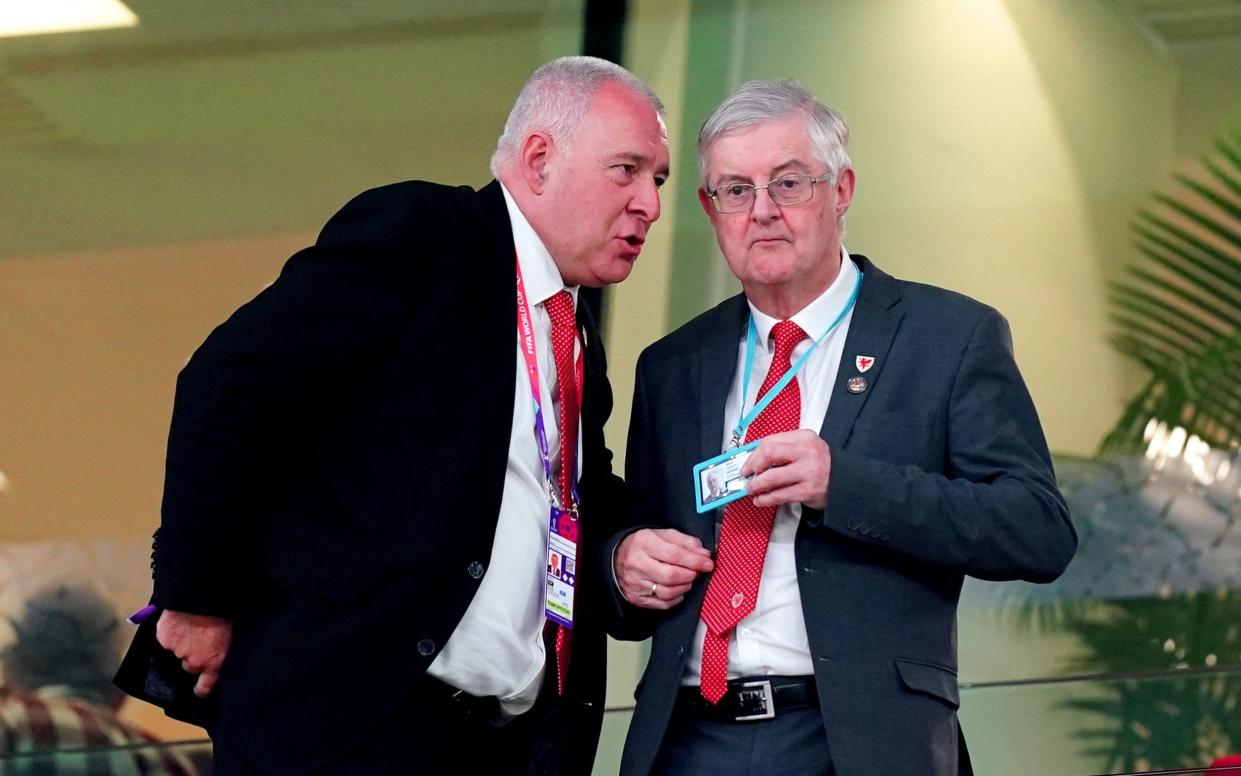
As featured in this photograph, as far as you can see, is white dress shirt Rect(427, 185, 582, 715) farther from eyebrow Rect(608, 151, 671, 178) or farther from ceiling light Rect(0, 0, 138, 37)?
ceiling light Rect(0, 0, 138, 37)

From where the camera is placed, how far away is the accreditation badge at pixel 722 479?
84.3 inches

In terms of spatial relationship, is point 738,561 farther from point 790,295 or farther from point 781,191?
point 781,191

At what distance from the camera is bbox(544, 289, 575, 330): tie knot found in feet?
8.13

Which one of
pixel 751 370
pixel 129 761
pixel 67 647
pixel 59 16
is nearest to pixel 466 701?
pixel 751 370

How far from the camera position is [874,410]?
2240 millimetres

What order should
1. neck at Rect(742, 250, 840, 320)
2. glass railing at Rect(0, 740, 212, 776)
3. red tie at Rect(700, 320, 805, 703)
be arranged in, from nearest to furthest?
red tie at Rect(700, 320, 805, 703)
neck at Rect(742, 250, 840, 320)
glass railing at Rect(0, 740, 212, 776)

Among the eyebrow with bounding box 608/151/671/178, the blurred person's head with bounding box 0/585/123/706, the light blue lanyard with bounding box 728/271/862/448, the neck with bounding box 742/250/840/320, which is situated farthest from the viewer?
the blurred person's head with bounding box 0/585/123/706

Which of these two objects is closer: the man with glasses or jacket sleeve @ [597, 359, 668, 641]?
the man with glasses

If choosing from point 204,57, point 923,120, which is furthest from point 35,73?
point 923,120

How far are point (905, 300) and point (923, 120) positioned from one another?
2.38 metres

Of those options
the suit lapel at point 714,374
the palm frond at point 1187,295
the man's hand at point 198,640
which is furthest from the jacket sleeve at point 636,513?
the palm frond at point 1187,295

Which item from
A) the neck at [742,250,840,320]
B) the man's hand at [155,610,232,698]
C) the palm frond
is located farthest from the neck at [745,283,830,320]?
the palm frond

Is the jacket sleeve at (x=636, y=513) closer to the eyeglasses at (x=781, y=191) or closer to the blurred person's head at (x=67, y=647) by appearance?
the eyeglasses at (x=781, y=191)

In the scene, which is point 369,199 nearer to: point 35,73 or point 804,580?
point 804,580
